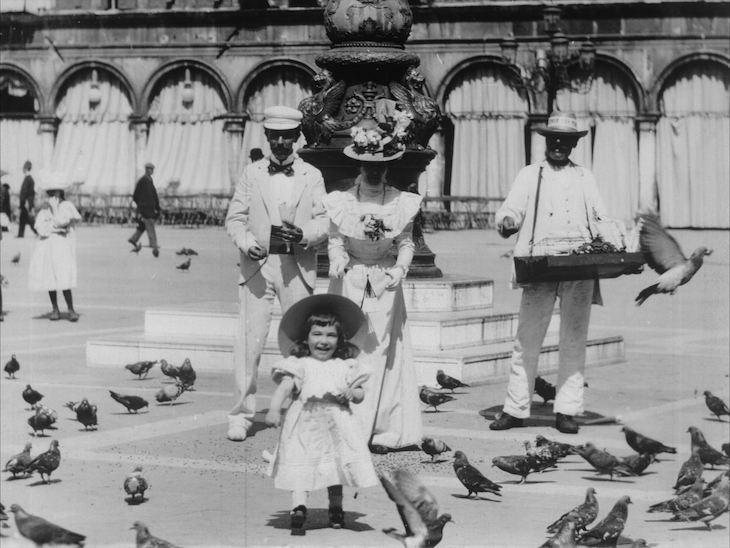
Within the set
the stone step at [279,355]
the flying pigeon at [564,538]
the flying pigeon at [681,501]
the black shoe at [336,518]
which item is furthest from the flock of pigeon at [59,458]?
the flying pigeon at [681,501]

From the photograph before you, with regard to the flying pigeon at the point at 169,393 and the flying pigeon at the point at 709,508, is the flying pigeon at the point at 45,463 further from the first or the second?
the flying pigeon at the point at 709,508

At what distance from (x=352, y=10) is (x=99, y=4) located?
92.1 ft

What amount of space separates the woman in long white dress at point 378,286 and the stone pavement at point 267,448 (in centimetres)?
25

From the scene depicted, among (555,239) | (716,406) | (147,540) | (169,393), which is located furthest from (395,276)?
(716,406)

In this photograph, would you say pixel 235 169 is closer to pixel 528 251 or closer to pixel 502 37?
pixel 502 37

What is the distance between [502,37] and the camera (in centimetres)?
3678

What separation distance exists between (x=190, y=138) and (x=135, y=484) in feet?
106

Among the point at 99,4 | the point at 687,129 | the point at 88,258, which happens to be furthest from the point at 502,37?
the point at 88,258

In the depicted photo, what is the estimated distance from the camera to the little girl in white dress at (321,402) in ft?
23.8

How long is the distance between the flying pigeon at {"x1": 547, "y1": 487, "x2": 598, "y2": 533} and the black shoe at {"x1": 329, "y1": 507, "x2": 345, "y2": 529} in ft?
3.29

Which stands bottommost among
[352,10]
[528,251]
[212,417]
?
[212,417]

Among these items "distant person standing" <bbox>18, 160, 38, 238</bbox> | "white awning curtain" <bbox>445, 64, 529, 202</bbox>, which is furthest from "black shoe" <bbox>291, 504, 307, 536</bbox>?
"white awning curtain" <bbox>445, 64, 529, 202</bbox>

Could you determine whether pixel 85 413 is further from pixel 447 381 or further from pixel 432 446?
pixel 447 381

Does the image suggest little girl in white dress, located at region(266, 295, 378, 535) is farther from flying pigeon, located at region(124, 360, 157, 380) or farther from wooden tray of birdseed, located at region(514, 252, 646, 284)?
A: flying pigeon, located at region(124, 360, 157, 380)
